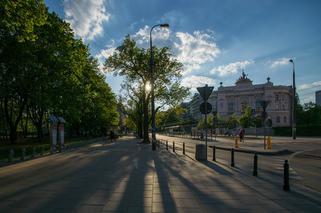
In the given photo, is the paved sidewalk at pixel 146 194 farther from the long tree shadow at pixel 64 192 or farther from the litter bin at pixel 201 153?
the litter bin at pixel 201 153

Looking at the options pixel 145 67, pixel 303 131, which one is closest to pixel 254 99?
pixel 303 131

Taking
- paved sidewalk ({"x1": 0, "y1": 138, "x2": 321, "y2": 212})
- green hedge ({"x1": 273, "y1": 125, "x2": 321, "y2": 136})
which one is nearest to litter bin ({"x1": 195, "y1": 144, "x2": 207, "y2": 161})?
paved sidewalk ({"x1": 0, "y1": 138, "x2": 321, "y2": 212})

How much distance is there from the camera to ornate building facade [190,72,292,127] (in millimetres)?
119875

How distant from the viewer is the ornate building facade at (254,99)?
119875 mm

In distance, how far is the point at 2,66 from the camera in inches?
1209

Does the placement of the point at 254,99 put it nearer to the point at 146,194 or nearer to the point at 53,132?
the point at 53,132

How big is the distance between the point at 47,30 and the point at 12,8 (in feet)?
56.9

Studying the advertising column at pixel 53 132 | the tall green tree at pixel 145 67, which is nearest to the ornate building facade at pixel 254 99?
the tall green tree at pixel 145 67

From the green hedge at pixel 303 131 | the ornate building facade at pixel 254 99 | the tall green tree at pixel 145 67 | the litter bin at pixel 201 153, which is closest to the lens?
the litter bin at pixel 201 153

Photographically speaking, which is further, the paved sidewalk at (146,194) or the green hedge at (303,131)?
the green hedge at (303,131)

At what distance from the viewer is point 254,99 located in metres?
127

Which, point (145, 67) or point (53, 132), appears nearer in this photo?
point (53, 132)

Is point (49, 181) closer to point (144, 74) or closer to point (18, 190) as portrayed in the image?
A: point (18, 190)

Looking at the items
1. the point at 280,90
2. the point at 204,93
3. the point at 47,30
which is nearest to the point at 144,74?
the point at 47,30
